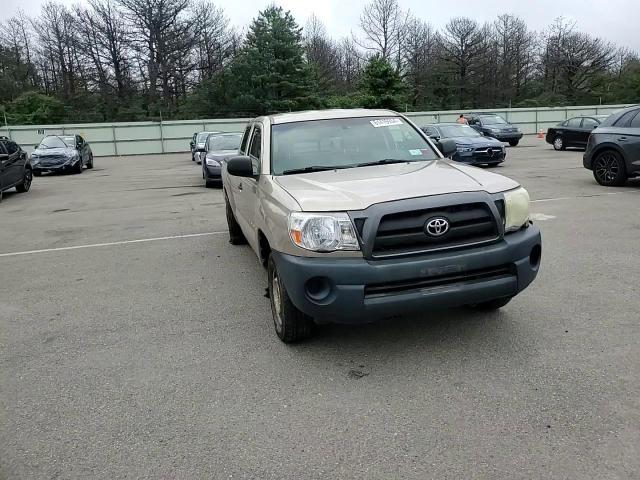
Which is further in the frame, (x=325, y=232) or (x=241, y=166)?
(x=241, y=166)

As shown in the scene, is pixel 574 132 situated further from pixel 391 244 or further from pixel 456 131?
pixel 391 244

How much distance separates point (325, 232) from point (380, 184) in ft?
2.17

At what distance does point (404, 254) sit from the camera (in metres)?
3.53

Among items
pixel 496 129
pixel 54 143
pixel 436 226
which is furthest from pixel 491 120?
pixel 436 226

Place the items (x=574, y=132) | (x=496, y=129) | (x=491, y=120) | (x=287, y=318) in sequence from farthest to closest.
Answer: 1. (x=491, y=120)
2. (x=496, y=129)
3. (x=574, y=132)
4. (x=287, y=318)

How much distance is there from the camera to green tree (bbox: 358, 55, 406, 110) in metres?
43.6

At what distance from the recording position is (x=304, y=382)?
357 centimetres

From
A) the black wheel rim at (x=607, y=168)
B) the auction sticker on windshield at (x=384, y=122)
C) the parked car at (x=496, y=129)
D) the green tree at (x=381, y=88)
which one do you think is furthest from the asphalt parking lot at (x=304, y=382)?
the green tree at (x=381, y=88)

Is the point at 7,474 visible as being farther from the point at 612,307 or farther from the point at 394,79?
the point at 394,79

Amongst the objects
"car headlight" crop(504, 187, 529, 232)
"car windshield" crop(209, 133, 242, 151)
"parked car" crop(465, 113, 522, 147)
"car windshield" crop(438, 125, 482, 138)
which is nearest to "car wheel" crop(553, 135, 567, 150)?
"parked car" crop(465, 113, 522, 147)

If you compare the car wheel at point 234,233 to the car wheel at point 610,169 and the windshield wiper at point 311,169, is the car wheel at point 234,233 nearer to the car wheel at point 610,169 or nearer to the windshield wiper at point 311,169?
the windshield wiper at point 311,169

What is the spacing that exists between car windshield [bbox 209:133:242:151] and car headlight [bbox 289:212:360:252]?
41.5 ft

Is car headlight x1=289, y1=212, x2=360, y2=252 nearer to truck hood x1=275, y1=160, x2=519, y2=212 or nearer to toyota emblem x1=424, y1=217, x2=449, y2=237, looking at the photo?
truck hood x1=275, y1=160, x2=519, y2=212

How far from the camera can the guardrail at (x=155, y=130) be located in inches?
1395
